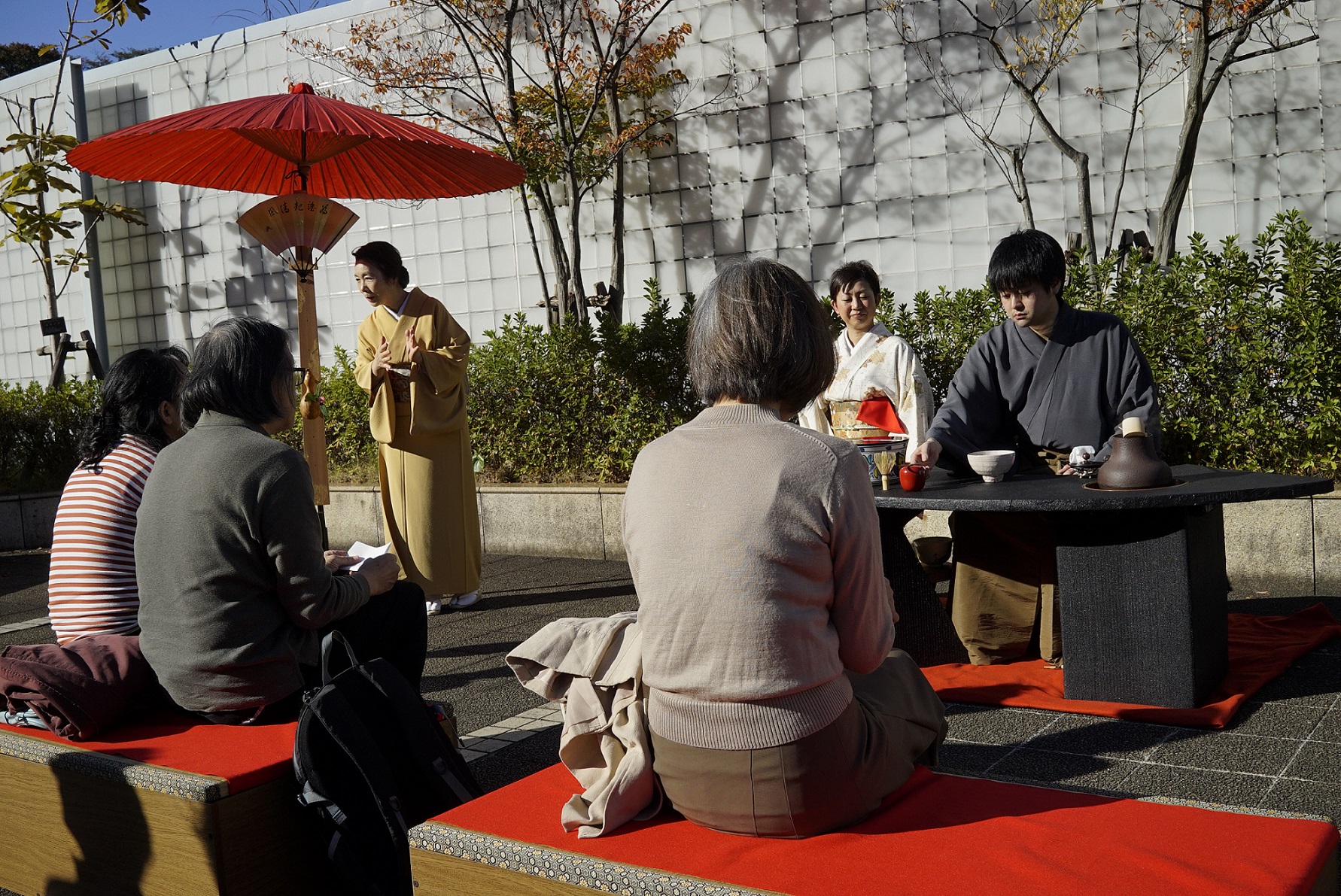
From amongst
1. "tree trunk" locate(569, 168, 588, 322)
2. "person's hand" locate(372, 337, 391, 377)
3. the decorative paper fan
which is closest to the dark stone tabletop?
the decorative paper fan

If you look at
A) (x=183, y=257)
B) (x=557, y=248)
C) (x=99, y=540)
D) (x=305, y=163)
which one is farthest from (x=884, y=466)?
(x=183, y=257)

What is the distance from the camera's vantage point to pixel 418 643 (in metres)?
3.66

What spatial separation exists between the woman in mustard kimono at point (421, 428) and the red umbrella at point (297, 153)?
489 millimetres

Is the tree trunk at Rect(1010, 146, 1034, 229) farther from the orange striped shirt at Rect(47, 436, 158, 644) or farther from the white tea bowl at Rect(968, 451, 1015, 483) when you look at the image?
the orange striped shirt at Rect(47, 436, 158, 644)

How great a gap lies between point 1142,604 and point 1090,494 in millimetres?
447

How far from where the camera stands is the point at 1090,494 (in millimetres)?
3869

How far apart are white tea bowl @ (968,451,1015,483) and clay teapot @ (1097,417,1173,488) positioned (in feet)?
1.33

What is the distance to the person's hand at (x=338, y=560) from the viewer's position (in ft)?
11.1

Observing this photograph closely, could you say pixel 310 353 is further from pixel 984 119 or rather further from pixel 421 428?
pixel 984 119

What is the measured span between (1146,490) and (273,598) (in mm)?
2754

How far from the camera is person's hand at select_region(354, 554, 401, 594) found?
3.34 meters

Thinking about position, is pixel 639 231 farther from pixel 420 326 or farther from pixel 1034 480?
pixel 1034 480

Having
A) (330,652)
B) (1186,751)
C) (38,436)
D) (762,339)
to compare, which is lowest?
(1186,751)

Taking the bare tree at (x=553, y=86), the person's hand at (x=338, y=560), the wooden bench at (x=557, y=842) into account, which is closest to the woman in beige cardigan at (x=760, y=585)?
the wooden bench at (x=557, y=842)
